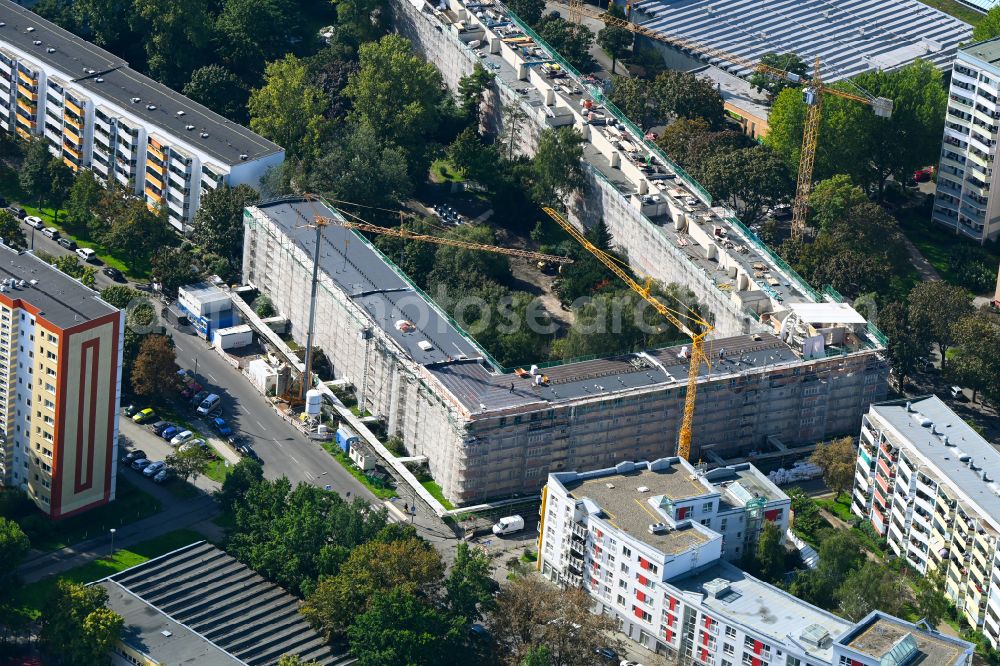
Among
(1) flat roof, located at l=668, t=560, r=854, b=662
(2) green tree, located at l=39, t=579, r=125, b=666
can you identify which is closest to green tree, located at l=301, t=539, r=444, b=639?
(2) green tree, located at l=39, t=579, r=125, b=666

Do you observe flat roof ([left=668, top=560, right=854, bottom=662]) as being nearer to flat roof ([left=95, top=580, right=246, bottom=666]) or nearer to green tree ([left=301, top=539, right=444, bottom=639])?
green tree ([left=301, top=539, right=444, bottom=639])

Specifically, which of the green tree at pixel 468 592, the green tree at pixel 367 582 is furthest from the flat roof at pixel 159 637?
the green tree at pixel 468 592

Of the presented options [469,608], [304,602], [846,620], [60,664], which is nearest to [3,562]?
[60,664]

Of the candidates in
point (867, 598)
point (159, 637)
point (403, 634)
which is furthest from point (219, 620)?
point (867, 598)

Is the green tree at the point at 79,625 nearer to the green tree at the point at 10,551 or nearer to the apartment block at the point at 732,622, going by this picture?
the green tree at the point at 10,551

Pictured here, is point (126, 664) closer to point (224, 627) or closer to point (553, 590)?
point (224, 627)

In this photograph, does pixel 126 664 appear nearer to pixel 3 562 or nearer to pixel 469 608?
pixel 3 562
